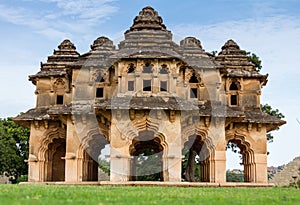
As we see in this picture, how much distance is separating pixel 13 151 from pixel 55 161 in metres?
11.0

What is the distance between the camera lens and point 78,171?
80.8 feet

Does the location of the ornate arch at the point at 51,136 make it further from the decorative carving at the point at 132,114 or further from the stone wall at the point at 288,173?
the stone wall at the point at 288,173

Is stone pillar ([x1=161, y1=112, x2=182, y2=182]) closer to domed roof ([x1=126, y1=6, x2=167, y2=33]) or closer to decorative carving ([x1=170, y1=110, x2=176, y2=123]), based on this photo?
decorative carving ([x1=170, y1=110, x2=176, y2=123])

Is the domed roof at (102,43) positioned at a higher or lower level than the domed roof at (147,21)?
lower

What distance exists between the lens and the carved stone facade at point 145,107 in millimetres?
22703

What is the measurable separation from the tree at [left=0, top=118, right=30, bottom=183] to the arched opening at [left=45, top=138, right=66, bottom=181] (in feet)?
34.8

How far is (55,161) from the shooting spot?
2992 cm

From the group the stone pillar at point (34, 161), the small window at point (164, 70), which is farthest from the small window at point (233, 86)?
the stone pillar at point (34, 161)

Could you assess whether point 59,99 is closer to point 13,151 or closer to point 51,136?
point 51,136

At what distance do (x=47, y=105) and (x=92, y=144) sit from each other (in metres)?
3.56

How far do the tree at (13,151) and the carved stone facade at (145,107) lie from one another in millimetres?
10760

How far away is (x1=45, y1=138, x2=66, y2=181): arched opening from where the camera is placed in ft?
91.9

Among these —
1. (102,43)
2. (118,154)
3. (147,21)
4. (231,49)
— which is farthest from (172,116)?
(231,49)

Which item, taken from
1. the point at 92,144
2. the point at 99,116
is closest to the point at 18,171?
the point at 92,144
